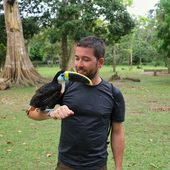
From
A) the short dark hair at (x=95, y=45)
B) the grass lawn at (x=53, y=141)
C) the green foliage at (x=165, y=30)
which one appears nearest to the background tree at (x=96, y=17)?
the green foliage at (x=165, y=30)

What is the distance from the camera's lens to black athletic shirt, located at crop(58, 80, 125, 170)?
5.85 ft

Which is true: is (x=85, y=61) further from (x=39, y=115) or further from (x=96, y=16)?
(x=96, y=16)

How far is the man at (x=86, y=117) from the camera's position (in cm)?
179

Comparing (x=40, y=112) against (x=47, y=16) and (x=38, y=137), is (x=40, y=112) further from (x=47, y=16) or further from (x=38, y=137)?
(x=47, y=16)

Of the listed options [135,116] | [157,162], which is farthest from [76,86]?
[135,116]

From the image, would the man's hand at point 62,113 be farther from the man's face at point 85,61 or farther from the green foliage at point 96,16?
the green foliage at point 96,16

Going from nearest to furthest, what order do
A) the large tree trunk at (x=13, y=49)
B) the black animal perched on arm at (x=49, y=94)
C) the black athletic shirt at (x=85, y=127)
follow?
the black athletic shirt at (x=85, y=127), the black animal perched on arm at (x=49, y=94), the large tree trunk at (x=13, y=49)

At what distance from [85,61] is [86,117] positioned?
1.59ft

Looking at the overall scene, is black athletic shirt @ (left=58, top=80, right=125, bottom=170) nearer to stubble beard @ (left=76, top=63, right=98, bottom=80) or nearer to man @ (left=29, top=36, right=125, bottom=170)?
man @ (left=29, top=36, right=125, bottom=170)

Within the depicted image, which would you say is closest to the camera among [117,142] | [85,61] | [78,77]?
[78,77]

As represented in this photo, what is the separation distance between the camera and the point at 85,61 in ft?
5.90

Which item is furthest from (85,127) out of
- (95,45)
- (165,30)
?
(165,30)

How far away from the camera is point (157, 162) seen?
414cm

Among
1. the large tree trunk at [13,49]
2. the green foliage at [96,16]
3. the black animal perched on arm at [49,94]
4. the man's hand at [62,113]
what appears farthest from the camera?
the green foliage at [96,16]
